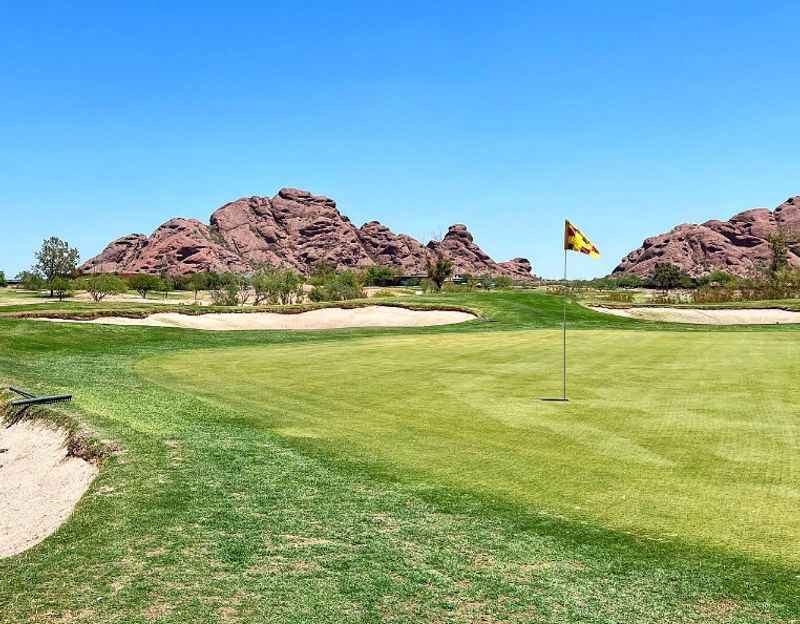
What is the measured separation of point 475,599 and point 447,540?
1308 millimetres

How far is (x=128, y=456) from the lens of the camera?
34.0ft

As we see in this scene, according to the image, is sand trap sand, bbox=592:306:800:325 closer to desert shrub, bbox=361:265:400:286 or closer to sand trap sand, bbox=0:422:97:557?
sand trap sand, bbox=0:422:97:557

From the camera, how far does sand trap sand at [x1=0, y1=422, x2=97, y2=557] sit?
859 centimetres

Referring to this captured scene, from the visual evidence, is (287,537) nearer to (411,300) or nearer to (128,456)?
(128,456)

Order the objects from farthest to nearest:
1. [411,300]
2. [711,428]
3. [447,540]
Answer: [411,300]
[711,428]
[447,540]

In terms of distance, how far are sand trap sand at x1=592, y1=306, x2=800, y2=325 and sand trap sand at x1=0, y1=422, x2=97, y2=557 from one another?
4898 cm

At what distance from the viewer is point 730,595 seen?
19.5 ft

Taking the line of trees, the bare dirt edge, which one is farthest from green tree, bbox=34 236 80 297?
the bare dirt edge

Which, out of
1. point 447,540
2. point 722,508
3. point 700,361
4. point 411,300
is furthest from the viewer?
point 411,300

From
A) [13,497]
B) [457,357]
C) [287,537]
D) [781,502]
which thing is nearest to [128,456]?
[13,497]

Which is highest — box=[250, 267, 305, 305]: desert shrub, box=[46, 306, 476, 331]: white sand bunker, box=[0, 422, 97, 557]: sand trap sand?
box=[250, 267, 305, 305]: desert shrub

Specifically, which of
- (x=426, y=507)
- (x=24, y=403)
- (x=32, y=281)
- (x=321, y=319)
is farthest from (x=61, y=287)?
(x=426, y=507)

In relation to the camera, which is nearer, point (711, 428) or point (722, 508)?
point (722, 508)

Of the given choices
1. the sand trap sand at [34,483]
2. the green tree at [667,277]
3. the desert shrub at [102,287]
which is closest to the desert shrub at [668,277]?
the green tree at [667,277]
